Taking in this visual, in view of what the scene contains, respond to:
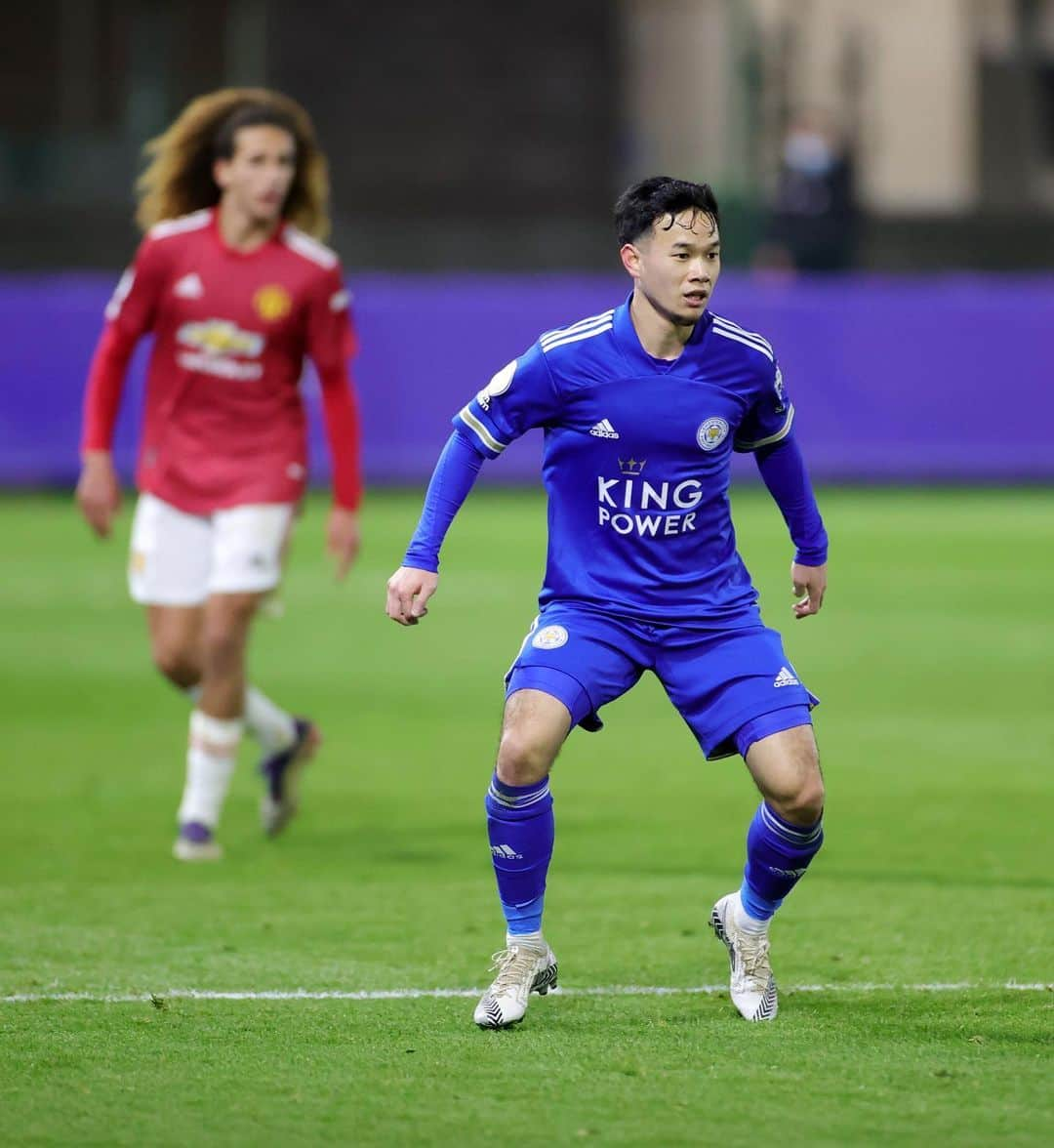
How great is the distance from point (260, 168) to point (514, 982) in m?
3.54

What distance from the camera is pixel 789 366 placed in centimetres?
2164

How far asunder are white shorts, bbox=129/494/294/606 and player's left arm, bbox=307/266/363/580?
0.23 meters

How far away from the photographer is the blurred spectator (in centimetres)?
2359

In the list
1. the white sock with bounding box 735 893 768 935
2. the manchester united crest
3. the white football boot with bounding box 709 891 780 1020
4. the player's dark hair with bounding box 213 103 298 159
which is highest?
the player's dark hair with bounding box 213 103 298 159

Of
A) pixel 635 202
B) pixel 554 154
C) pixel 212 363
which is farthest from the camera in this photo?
pixel 554 154

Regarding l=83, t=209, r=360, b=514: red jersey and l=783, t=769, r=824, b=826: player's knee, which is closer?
l=783, t=769, r=824, b=826: player's knee

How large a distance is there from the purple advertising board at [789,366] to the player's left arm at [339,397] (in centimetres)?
1328

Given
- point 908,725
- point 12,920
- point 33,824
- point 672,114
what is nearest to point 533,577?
point 908,725

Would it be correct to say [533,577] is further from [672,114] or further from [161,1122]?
[672,114]

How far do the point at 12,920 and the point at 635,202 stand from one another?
2875mm

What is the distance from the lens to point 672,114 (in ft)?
101

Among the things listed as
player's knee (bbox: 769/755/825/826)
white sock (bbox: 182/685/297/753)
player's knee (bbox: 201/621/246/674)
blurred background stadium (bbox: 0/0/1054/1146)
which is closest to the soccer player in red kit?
player's knee (bbox: 201/621/246/674)

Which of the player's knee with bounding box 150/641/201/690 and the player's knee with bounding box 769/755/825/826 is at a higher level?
the player's knee with bounding box 769/755/825/826

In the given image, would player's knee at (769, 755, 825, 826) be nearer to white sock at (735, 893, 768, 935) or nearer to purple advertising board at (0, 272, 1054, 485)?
white sock at (735, 893, 768, 935)
